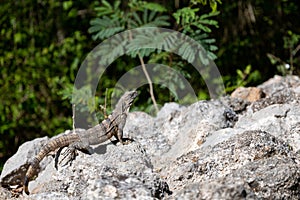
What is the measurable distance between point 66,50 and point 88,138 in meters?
3.98

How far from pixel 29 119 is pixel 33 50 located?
90cm

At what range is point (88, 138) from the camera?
4152mm

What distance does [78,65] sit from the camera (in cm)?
798

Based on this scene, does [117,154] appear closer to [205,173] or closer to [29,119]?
[205,173]

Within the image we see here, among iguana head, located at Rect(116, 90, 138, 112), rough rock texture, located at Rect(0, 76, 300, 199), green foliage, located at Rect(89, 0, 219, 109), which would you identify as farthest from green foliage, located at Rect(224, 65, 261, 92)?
iguana head, located at Rect(116, 90, 138, 112)

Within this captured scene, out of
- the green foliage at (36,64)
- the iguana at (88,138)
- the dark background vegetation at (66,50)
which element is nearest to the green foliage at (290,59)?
the dark background vegetation at (66,50)

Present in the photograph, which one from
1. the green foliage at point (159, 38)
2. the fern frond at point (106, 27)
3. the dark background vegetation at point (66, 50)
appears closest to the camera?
A: the green foliage at point (159, 38)

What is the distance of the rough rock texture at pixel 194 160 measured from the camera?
297 centimetres

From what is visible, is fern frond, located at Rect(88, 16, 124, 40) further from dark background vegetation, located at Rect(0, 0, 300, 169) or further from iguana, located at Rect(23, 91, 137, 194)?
iguana, located at Rect(23, 91, 137, 194)

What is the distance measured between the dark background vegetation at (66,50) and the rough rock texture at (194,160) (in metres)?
2.47

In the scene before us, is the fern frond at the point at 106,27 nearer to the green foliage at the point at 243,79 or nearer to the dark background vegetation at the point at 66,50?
the dark background vegetation at the point at 66,50

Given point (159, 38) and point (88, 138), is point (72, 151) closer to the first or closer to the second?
point (88, 138)

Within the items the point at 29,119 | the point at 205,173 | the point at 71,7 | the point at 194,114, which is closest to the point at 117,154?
the point at 205,173

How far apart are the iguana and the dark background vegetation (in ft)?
8.64
